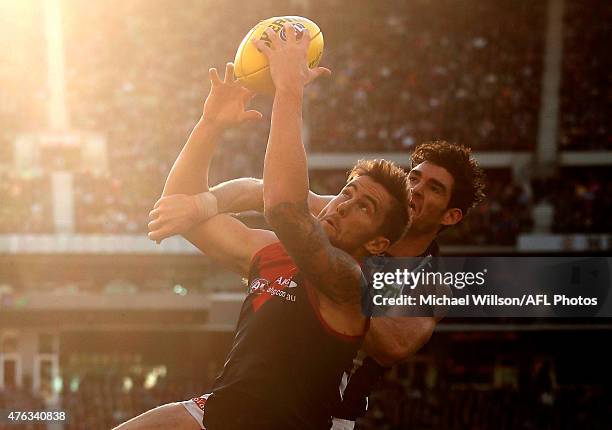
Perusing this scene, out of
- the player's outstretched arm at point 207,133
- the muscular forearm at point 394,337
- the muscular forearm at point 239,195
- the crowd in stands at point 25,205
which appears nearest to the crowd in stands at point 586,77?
the crowd in stands at point 25,205

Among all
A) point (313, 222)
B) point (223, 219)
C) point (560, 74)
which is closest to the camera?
point (313, 222)

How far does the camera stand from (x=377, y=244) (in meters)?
3.86

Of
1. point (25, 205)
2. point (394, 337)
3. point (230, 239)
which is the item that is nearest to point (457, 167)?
point (394, 337)

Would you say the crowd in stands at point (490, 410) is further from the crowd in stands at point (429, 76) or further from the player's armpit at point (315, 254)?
the player's armpit at point (315, 254)

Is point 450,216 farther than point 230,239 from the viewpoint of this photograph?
Yes

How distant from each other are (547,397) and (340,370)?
1706cm

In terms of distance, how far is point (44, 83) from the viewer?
26.8 metres

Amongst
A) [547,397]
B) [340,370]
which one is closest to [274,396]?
[340,370]

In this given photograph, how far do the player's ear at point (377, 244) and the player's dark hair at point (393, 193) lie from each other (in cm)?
2

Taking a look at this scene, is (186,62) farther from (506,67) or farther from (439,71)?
(506,67)

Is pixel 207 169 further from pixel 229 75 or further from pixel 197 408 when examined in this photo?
pixel 197 408

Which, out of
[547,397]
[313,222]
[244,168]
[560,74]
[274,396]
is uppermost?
[560,74]

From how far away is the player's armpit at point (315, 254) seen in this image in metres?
3.43

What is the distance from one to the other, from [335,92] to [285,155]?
74.2 feet
